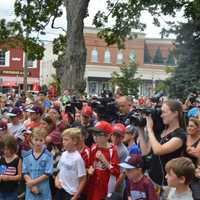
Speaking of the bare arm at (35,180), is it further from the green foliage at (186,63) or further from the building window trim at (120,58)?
the building window trim at (120,58)

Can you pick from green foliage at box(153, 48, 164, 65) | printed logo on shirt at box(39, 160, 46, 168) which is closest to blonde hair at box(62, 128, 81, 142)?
printed logo on shirt at box(39, 160, 46, 168)

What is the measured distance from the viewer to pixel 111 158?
6426 mm

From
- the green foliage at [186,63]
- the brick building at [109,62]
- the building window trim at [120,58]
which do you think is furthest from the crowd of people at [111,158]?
the building window trim at [120,58]

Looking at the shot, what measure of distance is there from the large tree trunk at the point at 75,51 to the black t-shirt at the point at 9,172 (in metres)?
10.6

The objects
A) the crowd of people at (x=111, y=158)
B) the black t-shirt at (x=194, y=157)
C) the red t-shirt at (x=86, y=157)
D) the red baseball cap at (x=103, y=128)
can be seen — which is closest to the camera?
the crowd of people at (x=111, y=158)

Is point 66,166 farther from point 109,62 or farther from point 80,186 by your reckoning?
point 109,62

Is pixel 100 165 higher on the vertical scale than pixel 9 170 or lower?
higher

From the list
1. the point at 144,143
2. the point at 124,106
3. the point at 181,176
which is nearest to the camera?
the point at 181,176

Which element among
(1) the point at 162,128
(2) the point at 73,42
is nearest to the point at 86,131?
(1) the point at 162,128

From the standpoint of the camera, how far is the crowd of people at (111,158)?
5.41 metres

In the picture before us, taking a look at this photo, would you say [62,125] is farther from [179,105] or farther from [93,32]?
[93,32]

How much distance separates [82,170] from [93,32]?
65.4 m

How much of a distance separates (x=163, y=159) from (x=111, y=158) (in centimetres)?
104

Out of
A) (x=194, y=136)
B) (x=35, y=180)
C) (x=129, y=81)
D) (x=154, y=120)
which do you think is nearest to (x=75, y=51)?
(x=35, y=180)
